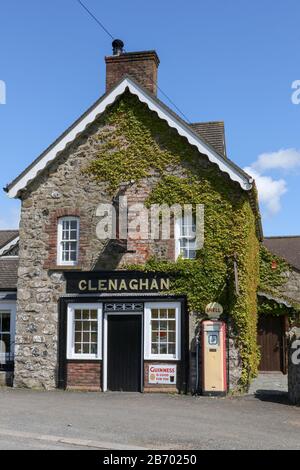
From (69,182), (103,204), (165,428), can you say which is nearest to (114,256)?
(103,204)

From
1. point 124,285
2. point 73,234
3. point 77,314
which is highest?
point 73,234

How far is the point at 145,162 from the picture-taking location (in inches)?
687

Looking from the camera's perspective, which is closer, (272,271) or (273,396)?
(273,396)

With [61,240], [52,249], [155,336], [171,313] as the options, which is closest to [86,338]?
[155,336]

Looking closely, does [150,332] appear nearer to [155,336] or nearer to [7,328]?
[155,336]

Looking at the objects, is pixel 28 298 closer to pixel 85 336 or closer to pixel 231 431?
pixel 85 336

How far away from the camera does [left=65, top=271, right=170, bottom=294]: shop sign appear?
55.1ft

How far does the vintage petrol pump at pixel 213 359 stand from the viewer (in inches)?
616

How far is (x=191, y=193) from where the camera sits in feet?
55.5

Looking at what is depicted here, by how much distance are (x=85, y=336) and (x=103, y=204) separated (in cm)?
383

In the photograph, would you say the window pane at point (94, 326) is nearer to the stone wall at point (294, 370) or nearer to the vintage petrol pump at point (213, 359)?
the vintage petrol pump at point (213, 359)

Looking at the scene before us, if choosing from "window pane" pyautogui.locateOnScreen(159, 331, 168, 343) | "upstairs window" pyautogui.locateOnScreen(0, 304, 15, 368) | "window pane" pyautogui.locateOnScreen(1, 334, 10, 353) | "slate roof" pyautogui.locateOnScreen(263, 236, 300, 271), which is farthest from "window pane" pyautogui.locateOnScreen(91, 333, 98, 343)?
"slate roof" pyautogui.locateOnScreen(263, 236, 300, 271)

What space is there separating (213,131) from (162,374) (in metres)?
9.09
